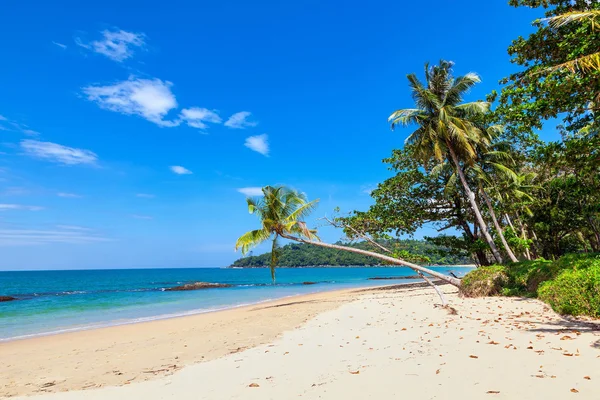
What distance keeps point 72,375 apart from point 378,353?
5.71 meters

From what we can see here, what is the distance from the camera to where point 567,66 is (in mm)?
6750

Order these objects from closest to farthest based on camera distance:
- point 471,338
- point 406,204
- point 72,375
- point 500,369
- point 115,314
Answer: point 500,369
point 471,338
point 72,375
point 115,314
point 406,204

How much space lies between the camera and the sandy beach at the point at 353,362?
389 centimetres

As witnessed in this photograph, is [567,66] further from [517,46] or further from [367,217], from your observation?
[367,217]

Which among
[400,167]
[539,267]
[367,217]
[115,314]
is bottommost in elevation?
[115,314]

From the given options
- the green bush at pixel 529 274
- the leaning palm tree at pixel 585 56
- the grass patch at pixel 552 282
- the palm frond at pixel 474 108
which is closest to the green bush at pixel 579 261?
the grass patch at pixel 552 282

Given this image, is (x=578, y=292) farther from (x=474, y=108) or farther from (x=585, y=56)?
(x=474, y=108)

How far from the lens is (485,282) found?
39.0 ft

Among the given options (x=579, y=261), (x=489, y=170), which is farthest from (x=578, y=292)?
(x=489, y=170)

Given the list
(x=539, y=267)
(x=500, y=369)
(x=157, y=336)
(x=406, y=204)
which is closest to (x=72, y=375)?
(x=157, y=336)

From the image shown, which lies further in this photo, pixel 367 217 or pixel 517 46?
pixel 367 217

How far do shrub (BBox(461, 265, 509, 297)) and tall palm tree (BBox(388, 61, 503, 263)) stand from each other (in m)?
3.20

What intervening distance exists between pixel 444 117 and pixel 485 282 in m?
7.32

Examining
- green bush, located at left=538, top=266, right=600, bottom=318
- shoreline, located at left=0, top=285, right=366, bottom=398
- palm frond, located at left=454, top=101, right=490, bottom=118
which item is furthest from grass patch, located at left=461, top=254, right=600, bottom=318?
palm frond, located at left=454, top=101, right=490, bottom=118
